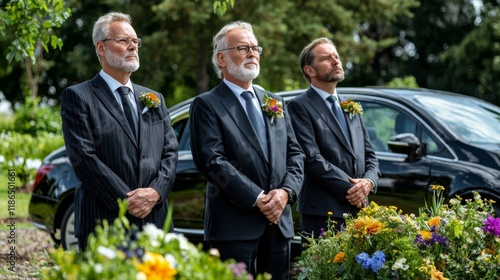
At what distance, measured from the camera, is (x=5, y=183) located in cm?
1534

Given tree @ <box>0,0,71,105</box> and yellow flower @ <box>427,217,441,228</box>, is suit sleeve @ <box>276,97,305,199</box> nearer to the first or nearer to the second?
yellow flower @ <box>427,217,441,228</box>

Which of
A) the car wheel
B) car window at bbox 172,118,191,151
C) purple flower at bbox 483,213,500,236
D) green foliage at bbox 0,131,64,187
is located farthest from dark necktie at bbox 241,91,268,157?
green foliage at bbox 0,131,64,187

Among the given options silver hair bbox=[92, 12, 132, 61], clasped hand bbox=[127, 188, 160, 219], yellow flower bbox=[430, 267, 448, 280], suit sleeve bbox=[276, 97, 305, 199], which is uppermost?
silver hair bbox=[92, 12, 132, 61]

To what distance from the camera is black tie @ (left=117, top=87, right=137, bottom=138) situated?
4727 mm

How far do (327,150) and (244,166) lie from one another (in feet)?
3.03

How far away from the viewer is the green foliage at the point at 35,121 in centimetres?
1898

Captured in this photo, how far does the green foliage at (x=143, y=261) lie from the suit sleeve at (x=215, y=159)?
176 cm

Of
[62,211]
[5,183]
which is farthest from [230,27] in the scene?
[5,183]

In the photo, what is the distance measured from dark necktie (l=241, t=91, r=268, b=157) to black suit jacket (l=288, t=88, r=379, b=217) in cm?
60

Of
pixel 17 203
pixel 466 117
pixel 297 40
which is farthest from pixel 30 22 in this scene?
pixel 297 40

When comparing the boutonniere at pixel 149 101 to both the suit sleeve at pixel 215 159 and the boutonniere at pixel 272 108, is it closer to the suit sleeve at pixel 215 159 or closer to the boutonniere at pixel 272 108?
the suit sleeve at pixel 215 159

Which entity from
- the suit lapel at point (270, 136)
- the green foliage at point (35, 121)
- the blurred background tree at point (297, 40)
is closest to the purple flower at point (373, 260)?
the suit lapel at point (270, 136)

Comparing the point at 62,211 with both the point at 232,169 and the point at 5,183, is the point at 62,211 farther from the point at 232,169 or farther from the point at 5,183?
the point at 5,183

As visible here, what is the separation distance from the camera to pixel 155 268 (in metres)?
2.56
